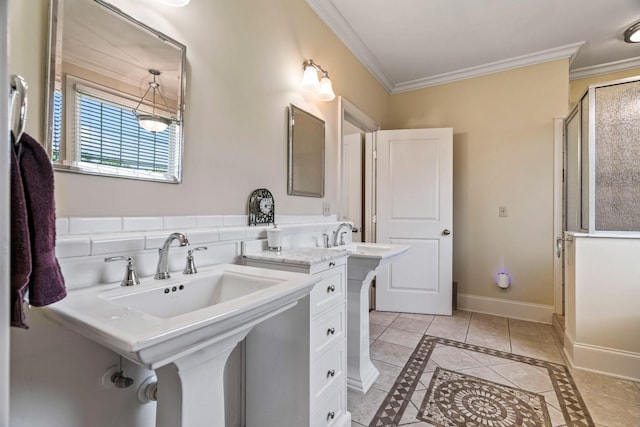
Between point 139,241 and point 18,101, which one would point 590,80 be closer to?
point 139,241

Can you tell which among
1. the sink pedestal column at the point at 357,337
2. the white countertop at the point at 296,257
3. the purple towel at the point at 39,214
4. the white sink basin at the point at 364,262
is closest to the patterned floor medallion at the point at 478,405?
the sink pedestal column at the point at 357,337

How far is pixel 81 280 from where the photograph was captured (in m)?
0.90

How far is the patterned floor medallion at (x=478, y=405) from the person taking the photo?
151 cm

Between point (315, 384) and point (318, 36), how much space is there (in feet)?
7.21

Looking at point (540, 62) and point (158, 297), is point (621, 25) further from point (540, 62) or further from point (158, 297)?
point (158, 297)

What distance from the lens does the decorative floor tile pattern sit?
1.54 meters

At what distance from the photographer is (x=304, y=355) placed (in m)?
1.20

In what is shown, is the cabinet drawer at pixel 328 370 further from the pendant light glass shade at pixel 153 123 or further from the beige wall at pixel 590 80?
the beige wall at pixel 590 80

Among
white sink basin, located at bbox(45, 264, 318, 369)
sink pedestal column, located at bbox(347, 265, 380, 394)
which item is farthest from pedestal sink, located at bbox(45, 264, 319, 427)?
sink pedestal column, located at bbox(347, 265, 380, 394)

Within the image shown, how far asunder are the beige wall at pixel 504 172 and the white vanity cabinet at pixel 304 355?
2362mm

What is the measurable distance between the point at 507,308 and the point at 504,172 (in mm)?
1377

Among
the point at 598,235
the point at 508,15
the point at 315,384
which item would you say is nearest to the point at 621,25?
the point at 508,15

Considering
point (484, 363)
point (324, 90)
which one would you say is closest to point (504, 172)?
point (484, 363)

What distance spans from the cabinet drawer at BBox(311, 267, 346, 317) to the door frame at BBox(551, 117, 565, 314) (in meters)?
2.50
